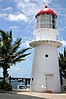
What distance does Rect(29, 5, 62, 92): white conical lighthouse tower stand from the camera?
106 ft

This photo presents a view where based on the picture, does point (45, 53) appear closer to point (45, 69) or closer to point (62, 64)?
point (45, 69)

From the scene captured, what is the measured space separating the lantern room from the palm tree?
12.8ft

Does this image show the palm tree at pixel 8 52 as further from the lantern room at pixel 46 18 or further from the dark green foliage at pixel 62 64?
the dark green foliage at pixel 62 64

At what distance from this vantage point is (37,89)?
3272cm

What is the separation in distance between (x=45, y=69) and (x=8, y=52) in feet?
16.3

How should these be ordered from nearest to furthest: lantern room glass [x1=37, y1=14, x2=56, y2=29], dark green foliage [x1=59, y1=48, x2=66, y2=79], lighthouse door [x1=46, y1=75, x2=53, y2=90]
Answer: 1. lantern room glass [x1=37, y1=14, x2=56, y2=29]
2. lighthouse door [x1=46, y1=75, x2=53, y2=90]
3. dark green foliage [x1=59, y1=48, x2=66, y2=79]

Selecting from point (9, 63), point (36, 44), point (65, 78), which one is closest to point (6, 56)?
point (9, 63)

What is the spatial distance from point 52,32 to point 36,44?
2456mm

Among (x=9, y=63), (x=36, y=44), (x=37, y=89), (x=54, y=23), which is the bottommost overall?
(x=37, y=89)

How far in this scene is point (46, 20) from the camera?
3203 cm

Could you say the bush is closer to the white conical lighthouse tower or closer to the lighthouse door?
the white conical lighthouse tower

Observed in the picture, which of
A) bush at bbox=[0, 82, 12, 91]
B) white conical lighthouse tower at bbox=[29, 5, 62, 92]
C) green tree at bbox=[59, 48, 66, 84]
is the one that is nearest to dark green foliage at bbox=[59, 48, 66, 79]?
green tree at bbox=[59, 48, 66, 84]

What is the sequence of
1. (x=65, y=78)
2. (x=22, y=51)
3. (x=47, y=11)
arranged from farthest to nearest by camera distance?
1. (x=65, y=78)
2. (x=22, y=51)
3. (x=47, y=11)

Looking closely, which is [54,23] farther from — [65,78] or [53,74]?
[65,78]
